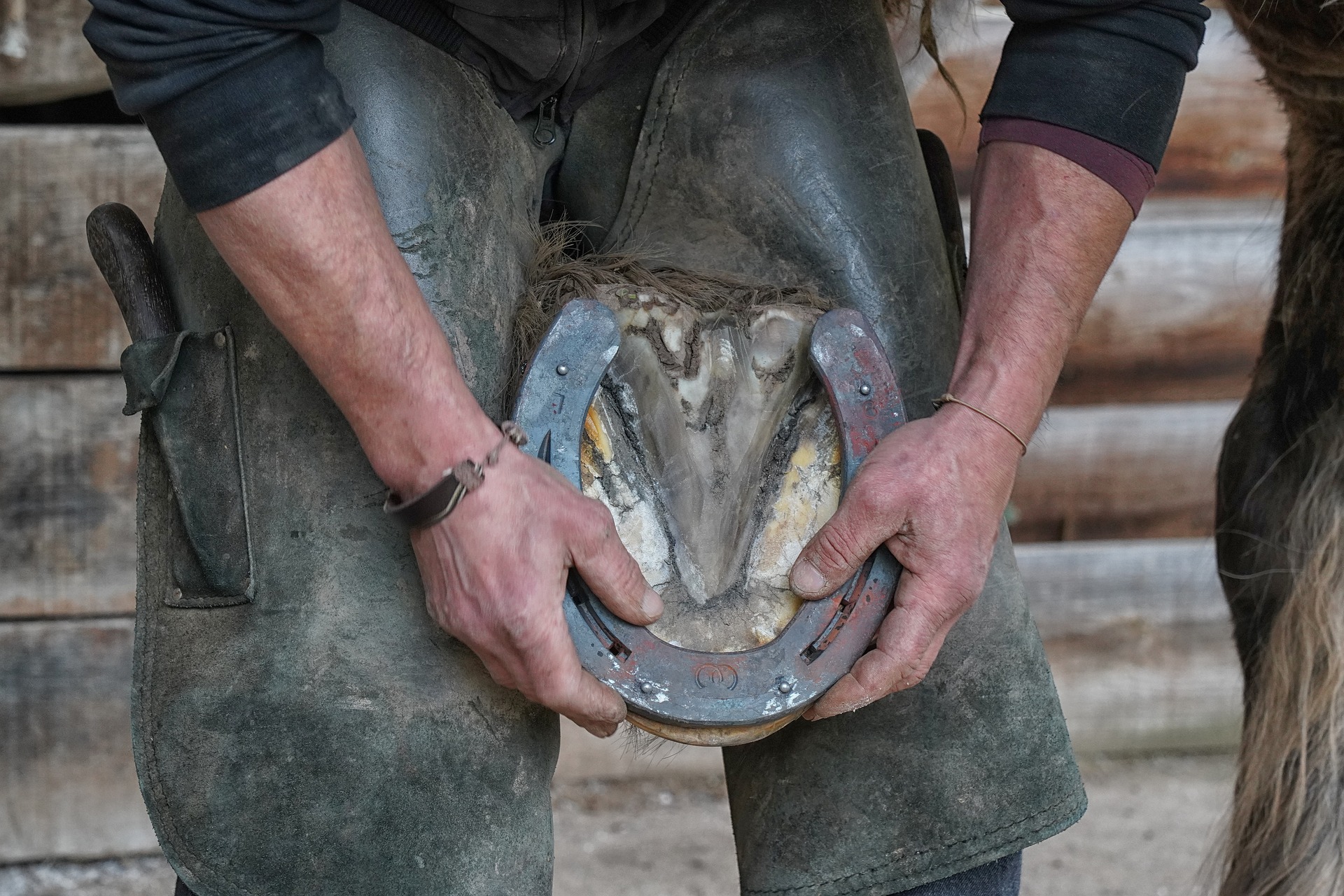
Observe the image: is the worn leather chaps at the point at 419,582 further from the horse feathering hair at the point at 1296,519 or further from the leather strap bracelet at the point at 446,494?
the horse feathering hair at the point at 1296,519

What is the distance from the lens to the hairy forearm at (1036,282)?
2.39ft

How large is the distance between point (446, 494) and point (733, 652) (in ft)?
0.57

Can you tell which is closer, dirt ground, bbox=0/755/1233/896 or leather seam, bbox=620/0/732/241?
leather seam, bbox=620/0/732/241

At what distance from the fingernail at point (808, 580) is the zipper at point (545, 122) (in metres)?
0.31

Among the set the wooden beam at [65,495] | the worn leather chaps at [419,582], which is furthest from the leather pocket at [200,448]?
the wooden beam at [65,495]

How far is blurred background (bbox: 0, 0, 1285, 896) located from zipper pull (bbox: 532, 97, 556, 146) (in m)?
0.63

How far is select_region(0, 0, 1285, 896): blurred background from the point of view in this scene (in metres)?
1.42

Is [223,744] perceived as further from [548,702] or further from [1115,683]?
[1115,683]

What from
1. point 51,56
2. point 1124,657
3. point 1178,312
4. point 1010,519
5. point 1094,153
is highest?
point 1094,153

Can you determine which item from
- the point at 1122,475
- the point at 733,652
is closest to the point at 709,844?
the point at 1122,475

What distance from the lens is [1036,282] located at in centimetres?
74

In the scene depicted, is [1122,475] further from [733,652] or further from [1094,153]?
[733,652]

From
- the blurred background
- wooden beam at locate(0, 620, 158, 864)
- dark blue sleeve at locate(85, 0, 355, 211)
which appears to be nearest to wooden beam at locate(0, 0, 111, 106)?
the blurred background

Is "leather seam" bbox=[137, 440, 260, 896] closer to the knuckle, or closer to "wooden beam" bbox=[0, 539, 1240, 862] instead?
the knuckle
